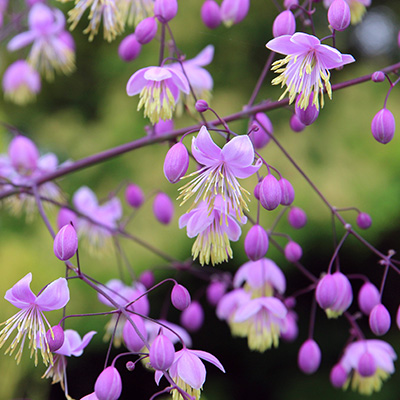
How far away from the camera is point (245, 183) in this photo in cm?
161

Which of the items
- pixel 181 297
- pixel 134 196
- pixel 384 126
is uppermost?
pixel 384 126

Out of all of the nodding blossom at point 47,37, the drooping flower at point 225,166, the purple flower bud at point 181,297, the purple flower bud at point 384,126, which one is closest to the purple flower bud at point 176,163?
the drooping flower at point 225,166

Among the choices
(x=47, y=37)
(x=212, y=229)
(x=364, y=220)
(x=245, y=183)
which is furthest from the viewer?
(x=245, y=183)

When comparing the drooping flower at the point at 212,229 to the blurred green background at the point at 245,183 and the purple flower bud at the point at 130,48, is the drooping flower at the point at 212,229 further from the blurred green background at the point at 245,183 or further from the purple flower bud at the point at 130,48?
the blurred green background at the point at 245,183

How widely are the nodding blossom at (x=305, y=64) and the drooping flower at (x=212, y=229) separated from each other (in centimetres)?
14

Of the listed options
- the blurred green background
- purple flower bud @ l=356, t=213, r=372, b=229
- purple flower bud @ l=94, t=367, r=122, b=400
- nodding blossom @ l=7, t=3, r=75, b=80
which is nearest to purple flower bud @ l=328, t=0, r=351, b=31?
purple flower bud @ l=356, t=213, r=372, b=229

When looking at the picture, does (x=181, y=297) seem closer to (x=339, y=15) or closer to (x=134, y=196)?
(x=339, y=15)

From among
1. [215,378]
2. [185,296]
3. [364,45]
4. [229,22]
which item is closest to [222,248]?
[185,296]

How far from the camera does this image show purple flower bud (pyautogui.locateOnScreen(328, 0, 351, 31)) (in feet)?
2.01

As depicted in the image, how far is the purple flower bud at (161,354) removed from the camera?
1.77ft

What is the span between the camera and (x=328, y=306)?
706 mm

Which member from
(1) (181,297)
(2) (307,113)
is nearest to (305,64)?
(2) (307,113)

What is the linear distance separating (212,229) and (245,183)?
3.15 feet

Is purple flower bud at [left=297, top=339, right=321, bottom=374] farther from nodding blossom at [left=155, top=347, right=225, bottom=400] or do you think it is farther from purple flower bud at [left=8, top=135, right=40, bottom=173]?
purple flower bud at [left=8, top=135, right=40, bottom=173]
